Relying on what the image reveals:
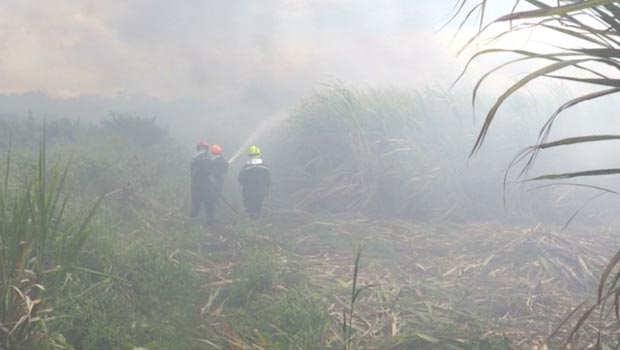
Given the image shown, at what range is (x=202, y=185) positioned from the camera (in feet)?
29.7

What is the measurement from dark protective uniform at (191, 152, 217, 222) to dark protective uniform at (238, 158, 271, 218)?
614 millimetres

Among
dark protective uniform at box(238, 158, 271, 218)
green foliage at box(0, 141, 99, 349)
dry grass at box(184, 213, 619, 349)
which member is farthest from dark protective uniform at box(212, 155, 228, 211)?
green foliage at box(0, 141, 99, 349)

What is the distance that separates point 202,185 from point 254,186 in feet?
2.93

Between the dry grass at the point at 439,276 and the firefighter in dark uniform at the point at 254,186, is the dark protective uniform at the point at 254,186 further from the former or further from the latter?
the dry grass at the point at 439,276

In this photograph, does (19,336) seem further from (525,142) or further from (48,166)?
(525,142)

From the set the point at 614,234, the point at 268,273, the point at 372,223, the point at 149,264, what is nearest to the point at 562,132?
the point at 614,234

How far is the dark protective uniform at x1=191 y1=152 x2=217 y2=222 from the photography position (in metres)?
8.97

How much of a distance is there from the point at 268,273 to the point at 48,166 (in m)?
5.28

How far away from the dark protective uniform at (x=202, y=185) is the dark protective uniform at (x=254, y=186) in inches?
24.2

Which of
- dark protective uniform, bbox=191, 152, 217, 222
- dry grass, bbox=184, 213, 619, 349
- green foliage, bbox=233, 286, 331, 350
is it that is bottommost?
green foliage, bbox=233, 286, 331, 350

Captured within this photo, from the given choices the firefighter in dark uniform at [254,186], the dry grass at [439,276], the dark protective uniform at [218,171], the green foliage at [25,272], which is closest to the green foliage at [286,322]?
the dry grass at [439,276]

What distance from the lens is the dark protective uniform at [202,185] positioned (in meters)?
8.97

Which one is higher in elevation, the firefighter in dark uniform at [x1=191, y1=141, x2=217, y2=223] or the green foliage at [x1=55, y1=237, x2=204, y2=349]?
the firefighter in dark uniform at [x1=191, y1=141, x2=217, y2=223]

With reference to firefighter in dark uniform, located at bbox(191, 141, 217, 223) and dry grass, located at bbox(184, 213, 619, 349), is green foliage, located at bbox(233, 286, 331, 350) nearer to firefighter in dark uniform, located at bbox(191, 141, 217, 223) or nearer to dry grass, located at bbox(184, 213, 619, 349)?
dry grass, located at bbox(184, 213, 619, 349)
